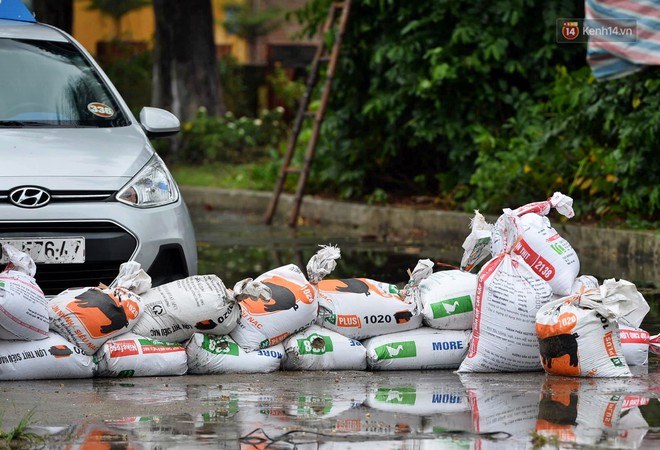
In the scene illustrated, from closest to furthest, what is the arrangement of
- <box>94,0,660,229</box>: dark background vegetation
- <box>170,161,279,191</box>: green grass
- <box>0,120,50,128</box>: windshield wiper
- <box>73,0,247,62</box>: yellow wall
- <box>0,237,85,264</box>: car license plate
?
<box>0,237,85,264</box>: car license plate, <box>0,120,50,128</box>: windshield wiper, <box>94,0,660,229</box>: dark background vegetation, <box>170,161,279,191</box>: green grass, <box>73,0,247,62</box>: yellow wall

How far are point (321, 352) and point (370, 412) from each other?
A: 1066 millimetres

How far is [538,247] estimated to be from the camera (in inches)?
230

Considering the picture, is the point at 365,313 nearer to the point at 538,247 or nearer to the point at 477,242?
the point at 477,242

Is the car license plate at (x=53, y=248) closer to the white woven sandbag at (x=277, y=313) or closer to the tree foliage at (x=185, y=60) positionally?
the white woven sandbag at (x=277, y=313)

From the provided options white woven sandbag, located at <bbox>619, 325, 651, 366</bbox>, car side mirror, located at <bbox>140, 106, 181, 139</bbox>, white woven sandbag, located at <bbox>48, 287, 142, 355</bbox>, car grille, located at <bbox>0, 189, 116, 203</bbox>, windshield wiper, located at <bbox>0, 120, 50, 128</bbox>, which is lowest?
white woven sandbag, located at <bbox>619, 325, 651, 366</bbox>

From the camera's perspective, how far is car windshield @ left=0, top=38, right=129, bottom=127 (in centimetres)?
703

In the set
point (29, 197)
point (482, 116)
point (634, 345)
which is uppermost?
point (29, 197)

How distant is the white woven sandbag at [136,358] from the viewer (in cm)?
540

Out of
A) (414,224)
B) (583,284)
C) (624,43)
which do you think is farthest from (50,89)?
(414,224)

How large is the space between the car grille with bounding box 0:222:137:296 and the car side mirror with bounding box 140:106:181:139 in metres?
1.16

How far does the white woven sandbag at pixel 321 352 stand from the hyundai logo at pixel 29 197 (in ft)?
4.33

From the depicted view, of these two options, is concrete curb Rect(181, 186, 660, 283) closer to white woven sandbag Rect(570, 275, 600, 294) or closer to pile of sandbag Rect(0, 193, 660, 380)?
white woven sandbag Rect(570, 275, 600, 294)

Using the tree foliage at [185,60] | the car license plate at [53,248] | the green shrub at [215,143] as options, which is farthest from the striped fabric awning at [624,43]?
the tree foliage at [185,60]

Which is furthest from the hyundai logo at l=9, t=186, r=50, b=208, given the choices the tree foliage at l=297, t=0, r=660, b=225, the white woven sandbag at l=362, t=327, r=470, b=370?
the tree foliage at l=297, t=0, r=660, b=225
